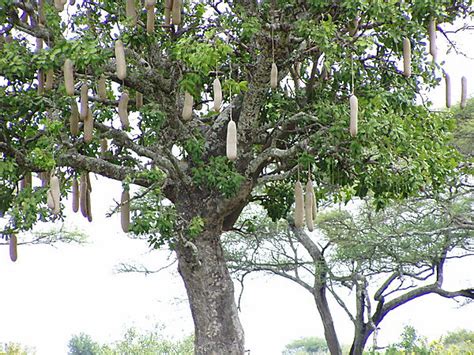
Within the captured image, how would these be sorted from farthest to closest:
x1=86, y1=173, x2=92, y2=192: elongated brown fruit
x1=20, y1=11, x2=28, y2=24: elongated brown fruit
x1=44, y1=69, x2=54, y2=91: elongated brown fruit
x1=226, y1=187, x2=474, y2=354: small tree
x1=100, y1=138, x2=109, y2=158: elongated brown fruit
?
x1=226, y1=187, x2=474, y2=354: small tree, x1=100, y1=138, x2=109, y2=158: elongated brown fruit, x1=20, y1=11, x2=28, y2=24: elongated brown fruit, x1=86, y1=173, x2=92, y2=192: elongated brown fruit, x1=44, y1=69, x2=54, y2=91: elongated brown fruit

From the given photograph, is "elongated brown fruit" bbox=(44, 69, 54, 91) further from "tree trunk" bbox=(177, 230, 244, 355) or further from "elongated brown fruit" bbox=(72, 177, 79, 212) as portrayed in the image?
"tree trunk" bbox=(177, 230, 244, 355)

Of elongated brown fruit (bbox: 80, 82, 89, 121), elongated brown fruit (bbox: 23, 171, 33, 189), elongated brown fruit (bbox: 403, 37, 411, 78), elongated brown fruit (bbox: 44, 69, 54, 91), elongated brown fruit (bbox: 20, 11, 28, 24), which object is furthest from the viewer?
elongated brown fruit (bbox: 20, 11, 28, 24)

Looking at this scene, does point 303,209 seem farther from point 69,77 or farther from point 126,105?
point 69,77

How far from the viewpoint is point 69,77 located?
6.93m

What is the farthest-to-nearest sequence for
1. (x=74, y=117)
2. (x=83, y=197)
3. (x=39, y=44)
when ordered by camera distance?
(x=39, y=44) → (x=83, y=197) → (x=74, y=117)

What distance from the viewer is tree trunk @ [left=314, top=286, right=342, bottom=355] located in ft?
50.5

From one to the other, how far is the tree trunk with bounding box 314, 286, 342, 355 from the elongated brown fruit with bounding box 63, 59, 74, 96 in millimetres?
9956

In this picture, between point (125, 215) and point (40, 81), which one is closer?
point (125, 215)

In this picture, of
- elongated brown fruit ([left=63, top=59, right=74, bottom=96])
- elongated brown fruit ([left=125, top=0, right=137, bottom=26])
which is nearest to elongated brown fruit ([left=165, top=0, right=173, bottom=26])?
elongated brown fruit ([left=125, top=0, right=137, bottom=26])

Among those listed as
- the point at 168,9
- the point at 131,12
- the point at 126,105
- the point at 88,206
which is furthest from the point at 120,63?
the point at 88,206

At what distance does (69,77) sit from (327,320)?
33.2ft

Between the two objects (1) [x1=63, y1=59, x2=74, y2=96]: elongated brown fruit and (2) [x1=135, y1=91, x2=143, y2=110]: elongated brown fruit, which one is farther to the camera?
(2) [x1=135, y1=91, x2=143, y2=110]: elongated brown fruit

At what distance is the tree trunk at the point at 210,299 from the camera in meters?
8.47

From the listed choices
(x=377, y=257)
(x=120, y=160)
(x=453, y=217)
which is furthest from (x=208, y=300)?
(x=377, y=257)
